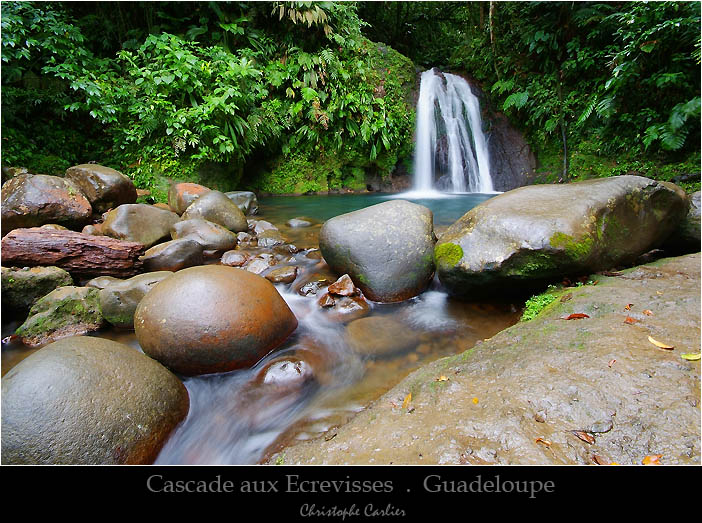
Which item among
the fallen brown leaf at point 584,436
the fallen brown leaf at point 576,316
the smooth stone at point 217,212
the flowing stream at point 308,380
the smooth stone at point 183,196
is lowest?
the flowing stream at point 308,380

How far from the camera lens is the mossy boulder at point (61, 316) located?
2945mm

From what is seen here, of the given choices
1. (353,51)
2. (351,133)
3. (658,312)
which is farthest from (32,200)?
(353,51)

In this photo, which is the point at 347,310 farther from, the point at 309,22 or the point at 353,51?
the point at 353,51

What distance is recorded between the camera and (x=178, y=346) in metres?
2.36

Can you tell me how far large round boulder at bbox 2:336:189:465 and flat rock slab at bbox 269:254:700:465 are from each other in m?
0.74

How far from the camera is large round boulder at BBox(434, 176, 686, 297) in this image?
116 inches

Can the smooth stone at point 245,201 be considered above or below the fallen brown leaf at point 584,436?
above

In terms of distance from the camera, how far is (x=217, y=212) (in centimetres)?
580

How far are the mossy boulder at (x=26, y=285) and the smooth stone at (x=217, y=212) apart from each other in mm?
2415

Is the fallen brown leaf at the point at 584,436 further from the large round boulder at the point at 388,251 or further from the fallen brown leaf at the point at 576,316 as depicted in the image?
the large round boulder at the point at 388,251

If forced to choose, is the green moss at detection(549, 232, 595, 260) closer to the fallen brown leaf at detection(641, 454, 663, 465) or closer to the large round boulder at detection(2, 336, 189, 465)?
the fallen brown leaf at detection(641, 454, 663, 465)

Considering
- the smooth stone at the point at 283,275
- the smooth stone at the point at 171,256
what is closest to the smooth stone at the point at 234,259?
the smooth stone at the point at 171,256

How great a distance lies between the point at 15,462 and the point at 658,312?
149 inches
